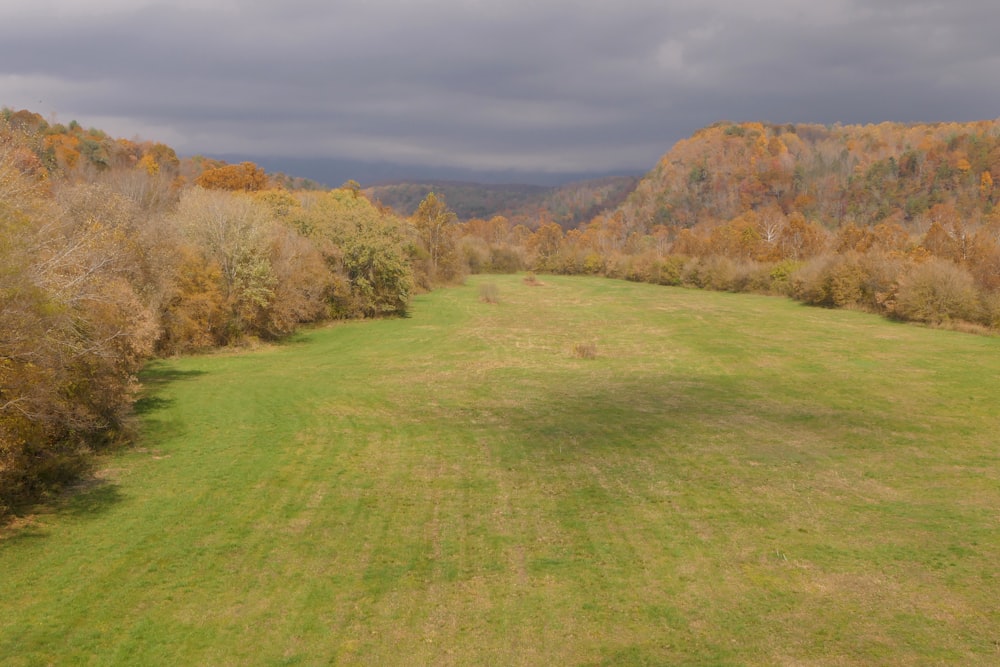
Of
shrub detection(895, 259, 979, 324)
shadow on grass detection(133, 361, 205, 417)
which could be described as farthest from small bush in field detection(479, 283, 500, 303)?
shadow on grass detection(133, 361, 205, 417)

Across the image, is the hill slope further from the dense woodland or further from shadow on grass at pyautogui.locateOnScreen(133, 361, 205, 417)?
shadow on grass at pyautogui.locateOnScreen(133, 361, 205, 417)

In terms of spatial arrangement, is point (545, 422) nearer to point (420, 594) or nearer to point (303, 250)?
point (420, 594)

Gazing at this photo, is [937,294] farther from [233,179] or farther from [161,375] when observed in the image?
[233,179]

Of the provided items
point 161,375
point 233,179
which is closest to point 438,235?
point 233,179

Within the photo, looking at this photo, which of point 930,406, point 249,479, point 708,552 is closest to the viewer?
point 708,552

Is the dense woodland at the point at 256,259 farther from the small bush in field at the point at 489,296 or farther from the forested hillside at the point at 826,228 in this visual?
the small bush in field at the point at 489,296

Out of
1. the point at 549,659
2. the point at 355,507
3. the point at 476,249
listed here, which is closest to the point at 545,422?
the point at 355,507

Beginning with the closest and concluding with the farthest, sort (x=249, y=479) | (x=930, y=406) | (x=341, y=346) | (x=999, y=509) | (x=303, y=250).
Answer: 1. (x=999, y=509)
2. (x=249, y=479)
3. (x=930, y=406)
4. (x=341, y=346)
5. (x=303, y=250)
